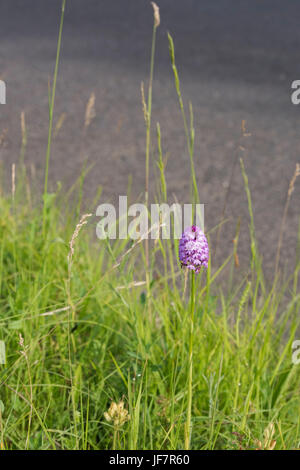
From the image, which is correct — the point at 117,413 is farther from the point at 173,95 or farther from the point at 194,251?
the point at 173,95

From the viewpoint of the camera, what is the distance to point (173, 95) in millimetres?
5141

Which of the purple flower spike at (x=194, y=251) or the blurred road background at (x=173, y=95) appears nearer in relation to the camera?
the purple flower spike at (x=194, y=251)

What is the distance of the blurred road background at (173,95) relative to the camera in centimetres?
379

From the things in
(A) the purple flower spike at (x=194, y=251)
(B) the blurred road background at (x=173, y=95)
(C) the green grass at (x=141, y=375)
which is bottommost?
(C) the green grass at (x=141, y=375)

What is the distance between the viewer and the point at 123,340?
186 centimetres

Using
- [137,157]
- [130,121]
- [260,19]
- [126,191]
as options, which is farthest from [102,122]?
[260,19]

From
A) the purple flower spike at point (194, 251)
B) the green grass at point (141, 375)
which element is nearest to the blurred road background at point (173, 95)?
the green grass at point (141, 375)

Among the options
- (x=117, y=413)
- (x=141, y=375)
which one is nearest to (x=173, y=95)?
(x=141, y=375)

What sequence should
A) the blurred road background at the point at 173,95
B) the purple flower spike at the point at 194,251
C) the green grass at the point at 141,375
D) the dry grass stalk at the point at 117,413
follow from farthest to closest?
the blurred road background at the point at 173,95 → the green grass at the point at 141,375 → the dry grass stalk at the point at 117,413 → the purple flower spike at the point at 194,251

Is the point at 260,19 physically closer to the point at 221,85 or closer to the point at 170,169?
the point at 221,85

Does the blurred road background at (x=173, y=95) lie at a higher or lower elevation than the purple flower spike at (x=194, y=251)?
higher

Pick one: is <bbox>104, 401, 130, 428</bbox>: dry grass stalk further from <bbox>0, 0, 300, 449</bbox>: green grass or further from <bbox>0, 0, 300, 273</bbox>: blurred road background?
<bbox>0, 0, 300, 273</bbox>: blurred road background

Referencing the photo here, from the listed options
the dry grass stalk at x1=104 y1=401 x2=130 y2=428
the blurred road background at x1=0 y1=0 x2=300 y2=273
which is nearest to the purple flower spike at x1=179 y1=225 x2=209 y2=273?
the dry grass stalk at x1=104 y1=401 x2=130 y2=428

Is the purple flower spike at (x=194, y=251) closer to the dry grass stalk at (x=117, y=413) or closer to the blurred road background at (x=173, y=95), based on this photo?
the dry grass stalk at (x=117, y=413)
